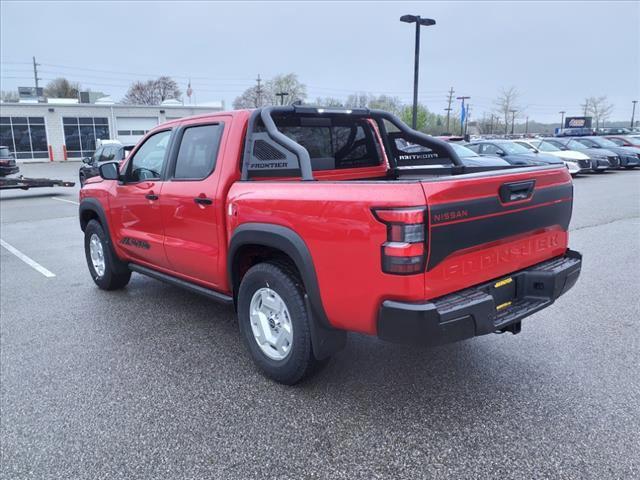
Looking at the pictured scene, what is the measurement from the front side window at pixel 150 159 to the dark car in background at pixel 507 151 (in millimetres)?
14336

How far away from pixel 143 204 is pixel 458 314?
329 cm

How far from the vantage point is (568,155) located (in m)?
20.1

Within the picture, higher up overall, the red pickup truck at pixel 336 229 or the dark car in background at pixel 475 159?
the red pickup truck at pixel 336 229

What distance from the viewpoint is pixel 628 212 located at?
11047 millimetres

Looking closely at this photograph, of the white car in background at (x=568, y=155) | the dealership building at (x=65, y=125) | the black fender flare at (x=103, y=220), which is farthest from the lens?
the dealership building at (x=65, y=125)

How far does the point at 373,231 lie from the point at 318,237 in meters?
0.42

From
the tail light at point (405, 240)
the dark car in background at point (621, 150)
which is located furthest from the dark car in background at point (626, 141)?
the tail light at point (405, 240)

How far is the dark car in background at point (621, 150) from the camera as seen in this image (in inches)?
886

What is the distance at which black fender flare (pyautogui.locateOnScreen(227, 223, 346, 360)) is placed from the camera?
3.17 meters

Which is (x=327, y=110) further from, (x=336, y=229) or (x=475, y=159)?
(x=475, y=159)

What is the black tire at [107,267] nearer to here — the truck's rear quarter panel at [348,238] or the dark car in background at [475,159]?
the truck's rear quarter panel at [348,238]

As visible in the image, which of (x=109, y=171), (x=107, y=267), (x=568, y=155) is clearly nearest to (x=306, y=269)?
(x=109, y=171)

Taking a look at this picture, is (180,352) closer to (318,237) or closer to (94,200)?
(318,237)

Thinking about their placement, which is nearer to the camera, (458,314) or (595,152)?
(458,314)
